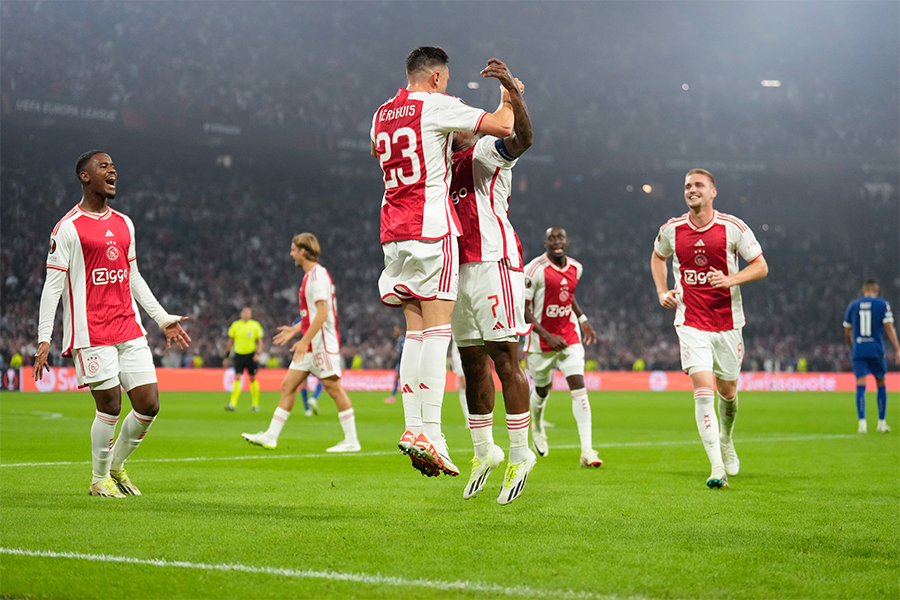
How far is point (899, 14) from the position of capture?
3962cm

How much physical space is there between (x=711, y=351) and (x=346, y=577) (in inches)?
190

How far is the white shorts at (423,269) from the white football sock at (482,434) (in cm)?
109

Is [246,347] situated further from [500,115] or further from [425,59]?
[500,115]

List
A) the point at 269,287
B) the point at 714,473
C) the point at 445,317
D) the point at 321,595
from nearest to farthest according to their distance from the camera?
the point at 321,595
the point at 445,317
the point at 714,473
the point at 269,287

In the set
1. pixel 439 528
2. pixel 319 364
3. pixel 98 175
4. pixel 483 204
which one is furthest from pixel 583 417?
pixel 98 175

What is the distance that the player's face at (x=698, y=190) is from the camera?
761 centimetres

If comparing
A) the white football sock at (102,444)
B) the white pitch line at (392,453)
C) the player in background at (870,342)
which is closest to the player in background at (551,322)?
the white pitch line at (392,453)

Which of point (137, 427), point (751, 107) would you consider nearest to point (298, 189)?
point (751, 107)

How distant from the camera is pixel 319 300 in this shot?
10.4 meters

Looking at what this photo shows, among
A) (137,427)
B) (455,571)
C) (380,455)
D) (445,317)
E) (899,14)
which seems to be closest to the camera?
(455,571)

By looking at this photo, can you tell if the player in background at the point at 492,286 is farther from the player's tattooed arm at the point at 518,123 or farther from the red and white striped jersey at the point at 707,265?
the red and white striped jersey at the point at 707,265

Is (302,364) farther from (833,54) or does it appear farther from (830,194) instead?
(830,194)

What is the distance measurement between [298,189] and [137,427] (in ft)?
116

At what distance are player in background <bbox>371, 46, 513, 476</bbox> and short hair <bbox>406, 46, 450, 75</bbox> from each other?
1 cm
